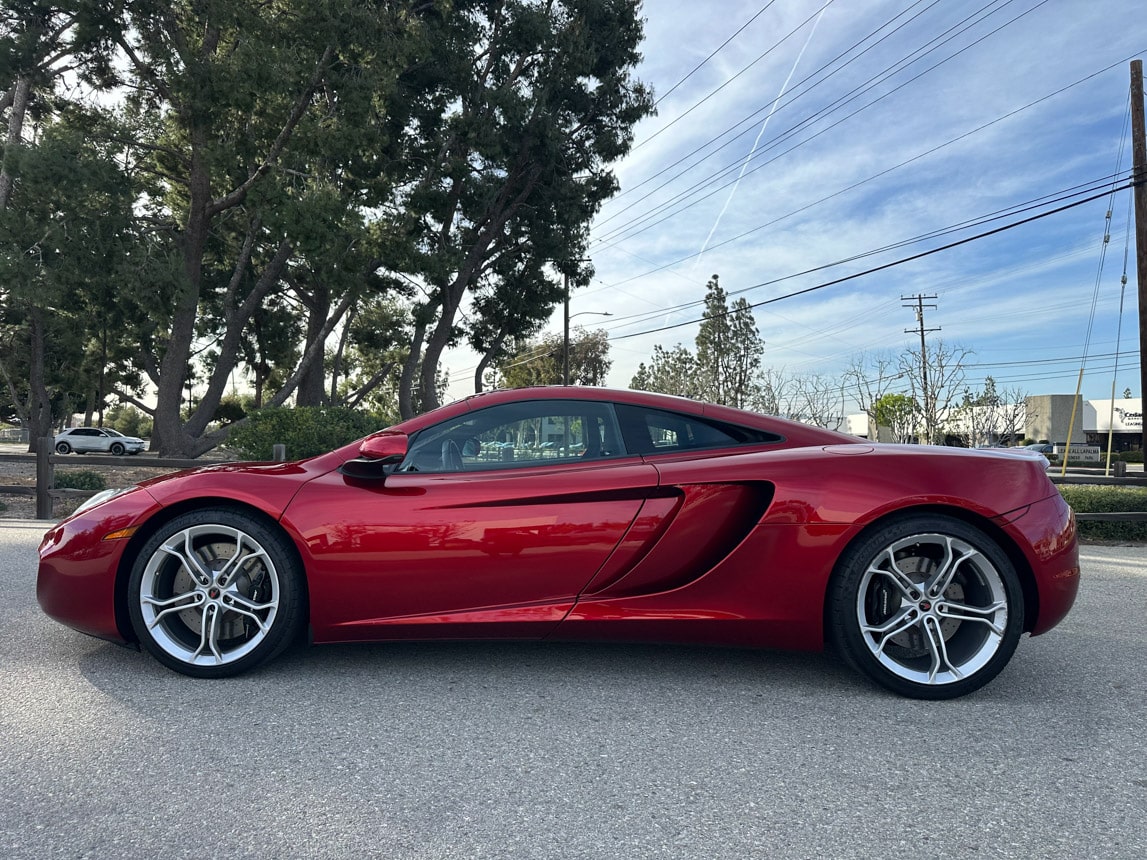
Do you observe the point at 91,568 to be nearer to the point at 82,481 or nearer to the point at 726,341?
the point at 82,481

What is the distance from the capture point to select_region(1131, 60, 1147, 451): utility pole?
14.0 meters

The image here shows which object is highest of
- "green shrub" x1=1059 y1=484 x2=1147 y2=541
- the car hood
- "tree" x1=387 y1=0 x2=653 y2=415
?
"tree" x1=387 y1=0 x2=653 y2=415

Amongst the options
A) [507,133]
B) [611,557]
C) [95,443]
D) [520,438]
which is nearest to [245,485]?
[520,438]

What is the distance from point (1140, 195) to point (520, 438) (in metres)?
16.1

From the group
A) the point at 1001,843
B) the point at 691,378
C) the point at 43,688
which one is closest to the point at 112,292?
the point at 43,688

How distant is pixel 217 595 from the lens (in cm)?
313

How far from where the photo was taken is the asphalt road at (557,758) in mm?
1933

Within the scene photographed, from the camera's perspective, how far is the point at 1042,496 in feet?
9.98

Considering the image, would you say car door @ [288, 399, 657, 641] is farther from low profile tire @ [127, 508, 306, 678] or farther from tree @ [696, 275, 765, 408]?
tree @ [696, 275, 765, 408]

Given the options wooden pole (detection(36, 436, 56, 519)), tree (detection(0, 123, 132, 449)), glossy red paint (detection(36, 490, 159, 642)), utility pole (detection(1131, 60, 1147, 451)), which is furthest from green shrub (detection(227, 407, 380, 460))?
utility pole (detection(1131, 60, 1147, 451))

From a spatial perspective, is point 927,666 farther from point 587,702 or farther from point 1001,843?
point 587,702

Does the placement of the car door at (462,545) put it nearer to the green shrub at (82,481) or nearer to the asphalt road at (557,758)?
the asphalt road at (557,758)

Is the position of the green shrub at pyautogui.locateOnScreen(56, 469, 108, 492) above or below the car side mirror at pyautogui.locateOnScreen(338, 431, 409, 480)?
below

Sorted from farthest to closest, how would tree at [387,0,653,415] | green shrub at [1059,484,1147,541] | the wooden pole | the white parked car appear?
1. the white parked car
2. tree at [387,0,653,415]
3. the wooden pole
4. green shrub at [1059,484,1147,541]
